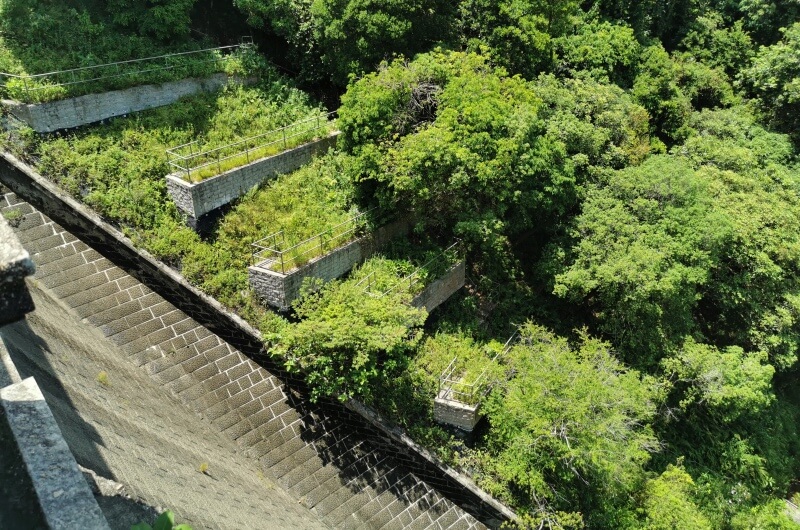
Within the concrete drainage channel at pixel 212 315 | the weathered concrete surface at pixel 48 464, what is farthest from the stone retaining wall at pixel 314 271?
the weathered concrete surface at pixel 48 464

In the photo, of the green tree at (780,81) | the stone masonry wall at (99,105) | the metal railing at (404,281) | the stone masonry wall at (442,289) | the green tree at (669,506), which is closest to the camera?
the green tree at (669,506)

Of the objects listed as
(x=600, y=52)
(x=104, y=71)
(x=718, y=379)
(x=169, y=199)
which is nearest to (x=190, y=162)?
(x=169, y=199)

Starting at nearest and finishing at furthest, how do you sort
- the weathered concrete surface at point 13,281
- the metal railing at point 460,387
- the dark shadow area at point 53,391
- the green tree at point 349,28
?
the weathered concrete surface at point 13,281, the dark shadow area at point 53,391, the metal railing at point 460,387, the green tree at point 349,28

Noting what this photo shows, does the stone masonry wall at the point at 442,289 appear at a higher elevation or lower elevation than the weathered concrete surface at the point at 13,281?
lower

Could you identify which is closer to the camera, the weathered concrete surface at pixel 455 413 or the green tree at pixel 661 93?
the weathered concrete surface at pixel 455 413

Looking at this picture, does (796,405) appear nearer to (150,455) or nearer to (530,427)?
(530,427)

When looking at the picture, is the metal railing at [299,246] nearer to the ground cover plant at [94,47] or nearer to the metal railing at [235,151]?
the metal railing at [235,151]

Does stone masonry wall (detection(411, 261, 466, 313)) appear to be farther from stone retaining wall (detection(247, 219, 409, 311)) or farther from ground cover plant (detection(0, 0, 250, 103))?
ground cover plant (detection(0, 0, 250, 103))
